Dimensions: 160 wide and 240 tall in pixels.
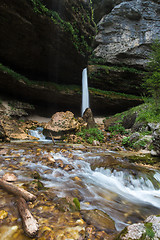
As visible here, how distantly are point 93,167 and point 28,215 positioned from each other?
2340 millimetres

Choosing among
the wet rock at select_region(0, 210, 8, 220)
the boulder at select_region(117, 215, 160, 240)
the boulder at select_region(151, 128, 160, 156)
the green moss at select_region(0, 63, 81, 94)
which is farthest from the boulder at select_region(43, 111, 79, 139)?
the green moss at select_region(0, 63, 81, 94)

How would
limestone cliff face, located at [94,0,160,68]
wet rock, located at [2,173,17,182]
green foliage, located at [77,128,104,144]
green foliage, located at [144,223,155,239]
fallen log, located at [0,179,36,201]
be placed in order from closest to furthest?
green foliage, located at [144,223,155,239], fallen log, located at [0,179,36,201], wet rock, located at [2,173,17,182], green foliage, located at [77,128,104,144], limestone cliff face, located at [94,0,160,68]

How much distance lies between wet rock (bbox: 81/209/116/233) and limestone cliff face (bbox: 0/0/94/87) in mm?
10668

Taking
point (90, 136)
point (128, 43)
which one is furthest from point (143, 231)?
point (128, 43)

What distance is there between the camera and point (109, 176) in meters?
3.09

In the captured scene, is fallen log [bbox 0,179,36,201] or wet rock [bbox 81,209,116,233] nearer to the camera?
wet rock [bbox 81,209,116,233]

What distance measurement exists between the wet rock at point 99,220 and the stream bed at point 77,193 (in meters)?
0.01

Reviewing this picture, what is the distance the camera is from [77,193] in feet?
6.40

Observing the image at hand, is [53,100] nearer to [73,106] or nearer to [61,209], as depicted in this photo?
[73,106]

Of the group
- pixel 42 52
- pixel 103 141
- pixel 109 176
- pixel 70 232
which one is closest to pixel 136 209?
pixel 109 176

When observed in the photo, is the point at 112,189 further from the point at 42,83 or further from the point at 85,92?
the point at 85,92

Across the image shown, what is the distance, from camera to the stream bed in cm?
124

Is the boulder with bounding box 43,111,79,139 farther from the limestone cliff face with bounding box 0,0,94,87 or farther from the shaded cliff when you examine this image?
the shaded cliff

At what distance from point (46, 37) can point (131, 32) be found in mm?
12827
